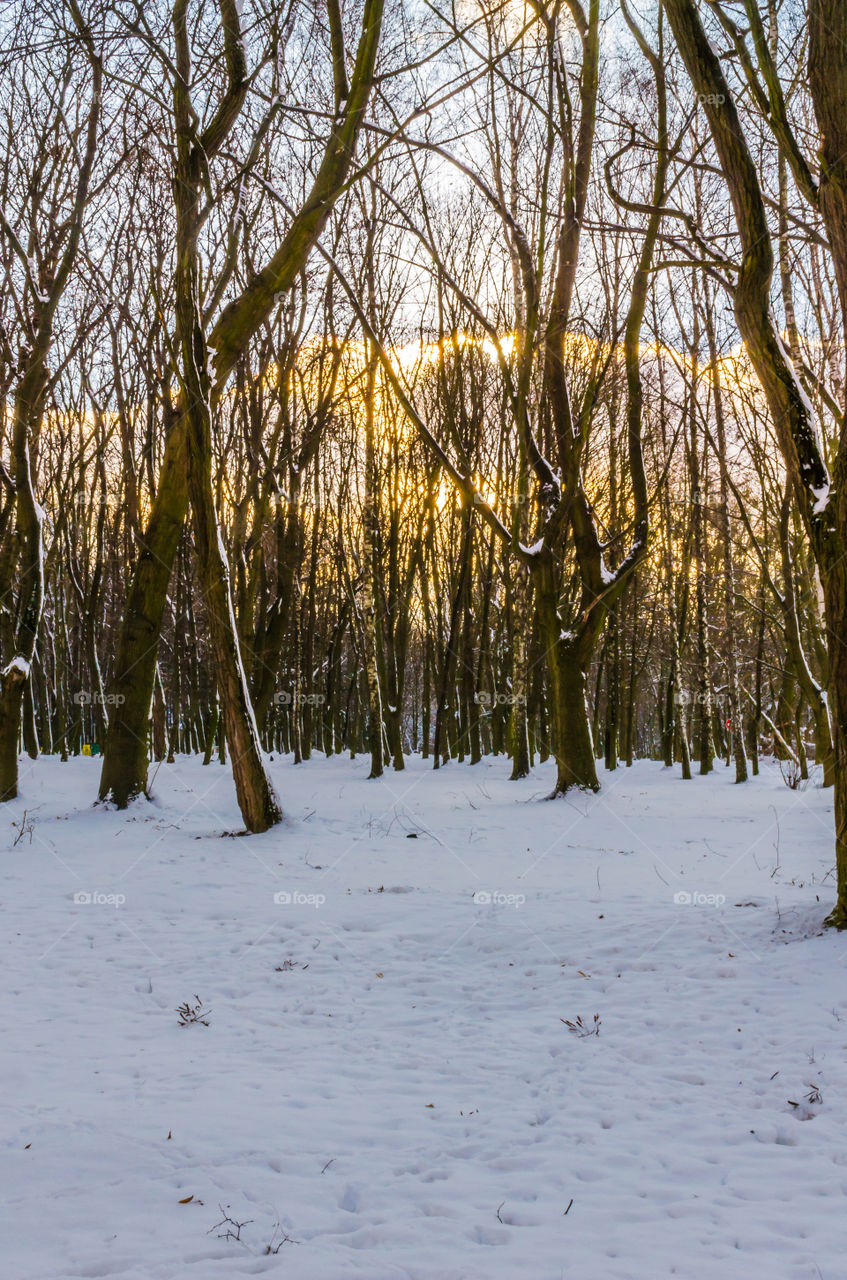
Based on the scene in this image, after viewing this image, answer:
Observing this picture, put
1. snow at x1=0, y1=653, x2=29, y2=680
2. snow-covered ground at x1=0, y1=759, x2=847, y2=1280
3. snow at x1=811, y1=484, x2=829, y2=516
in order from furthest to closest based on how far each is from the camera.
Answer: snow at x1=0, y1=653, x2=29, y2=680
snow at x1=811, y1=484, x2=829, y2=516
snow-covered ground at x1=0, y1=759, x2=847, y2=1280

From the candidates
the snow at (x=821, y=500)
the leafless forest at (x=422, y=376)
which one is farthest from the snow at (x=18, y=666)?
the snow at (x=821, y=500)

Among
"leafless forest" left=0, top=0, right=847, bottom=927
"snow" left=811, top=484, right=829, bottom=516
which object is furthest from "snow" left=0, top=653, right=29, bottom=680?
"snow" left=811, top=484, right=829, bottom=516

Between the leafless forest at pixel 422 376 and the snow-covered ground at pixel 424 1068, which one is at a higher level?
the leafless forest at pixel 422 376

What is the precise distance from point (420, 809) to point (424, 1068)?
7.62m

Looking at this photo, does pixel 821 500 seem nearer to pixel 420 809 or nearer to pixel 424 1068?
pixel 424 1068

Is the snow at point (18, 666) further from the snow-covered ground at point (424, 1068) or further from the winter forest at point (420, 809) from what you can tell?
the snow-covered ground at point (424, 1068)

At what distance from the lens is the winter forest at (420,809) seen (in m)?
2.83

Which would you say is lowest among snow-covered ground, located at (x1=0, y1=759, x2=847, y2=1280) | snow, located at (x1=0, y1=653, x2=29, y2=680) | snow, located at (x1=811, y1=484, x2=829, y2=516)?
snow-covered ground, located at (x1=0, y1=759, x2=847, y2=1280)

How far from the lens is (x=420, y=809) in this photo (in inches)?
452

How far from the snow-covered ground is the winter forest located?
2cm

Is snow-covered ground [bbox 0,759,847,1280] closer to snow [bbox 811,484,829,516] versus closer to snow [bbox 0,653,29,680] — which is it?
snow [bbox 811,484,829,516]

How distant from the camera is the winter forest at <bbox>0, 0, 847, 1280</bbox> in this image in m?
2.83

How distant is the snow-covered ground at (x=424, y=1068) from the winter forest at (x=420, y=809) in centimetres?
2

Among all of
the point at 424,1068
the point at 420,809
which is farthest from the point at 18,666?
the point at 424,1068
